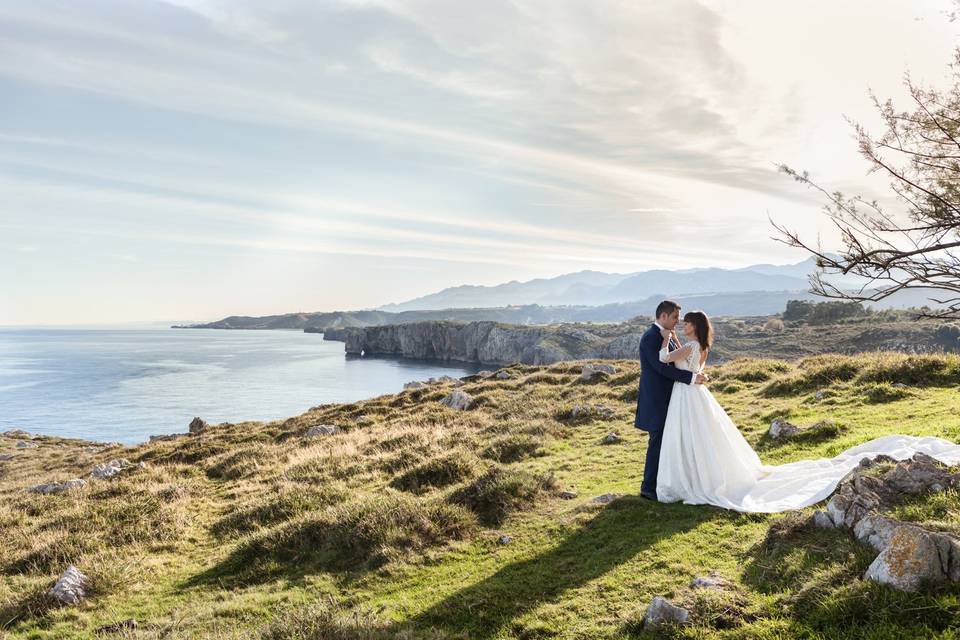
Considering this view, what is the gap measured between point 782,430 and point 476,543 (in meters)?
7.78

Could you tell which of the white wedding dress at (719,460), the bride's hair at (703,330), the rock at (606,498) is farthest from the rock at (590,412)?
the bride's hair at (703,330)

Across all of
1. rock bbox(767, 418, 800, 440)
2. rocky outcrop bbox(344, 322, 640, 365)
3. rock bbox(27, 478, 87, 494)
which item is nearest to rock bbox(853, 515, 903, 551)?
rock bbox(767, 418, 800, 440)

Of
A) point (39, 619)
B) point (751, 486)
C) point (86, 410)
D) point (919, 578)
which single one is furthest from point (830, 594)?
point (86, 410)

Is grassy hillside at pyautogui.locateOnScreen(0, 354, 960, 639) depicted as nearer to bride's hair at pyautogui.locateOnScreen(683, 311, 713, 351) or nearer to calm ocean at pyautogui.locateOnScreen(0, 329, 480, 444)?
bride's hair at pyautogui.locateOnScreen(683, 311, 713, 351)

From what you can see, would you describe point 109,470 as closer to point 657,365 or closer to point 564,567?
point 564,567

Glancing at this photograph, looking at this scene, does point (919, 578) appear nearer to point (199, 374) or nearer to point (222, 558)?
Result: point (222, 558)

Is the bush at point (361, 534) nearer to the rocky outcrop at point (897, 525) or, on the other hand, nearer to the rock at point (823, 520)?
the rock at point (823, 520)

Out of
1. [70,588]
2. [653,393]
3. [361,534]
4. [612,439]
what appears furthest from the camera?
[612,439]

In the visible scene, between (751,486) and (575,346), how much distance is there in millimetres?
127083

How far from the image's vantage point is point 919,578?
4.27 meters

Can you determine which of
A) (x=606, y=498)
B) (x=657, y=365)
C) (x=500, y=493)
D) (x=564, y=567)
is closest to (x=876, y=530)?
(x=564, y=567)

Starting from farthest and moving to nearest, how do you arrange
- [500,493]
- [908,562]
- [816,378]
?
[816,378] < [500,493] < [908,562]

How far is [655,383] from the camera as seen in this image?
9.25 m

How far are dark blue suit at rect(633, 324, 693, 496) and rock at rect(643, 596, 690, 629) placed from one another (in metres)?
4.18
